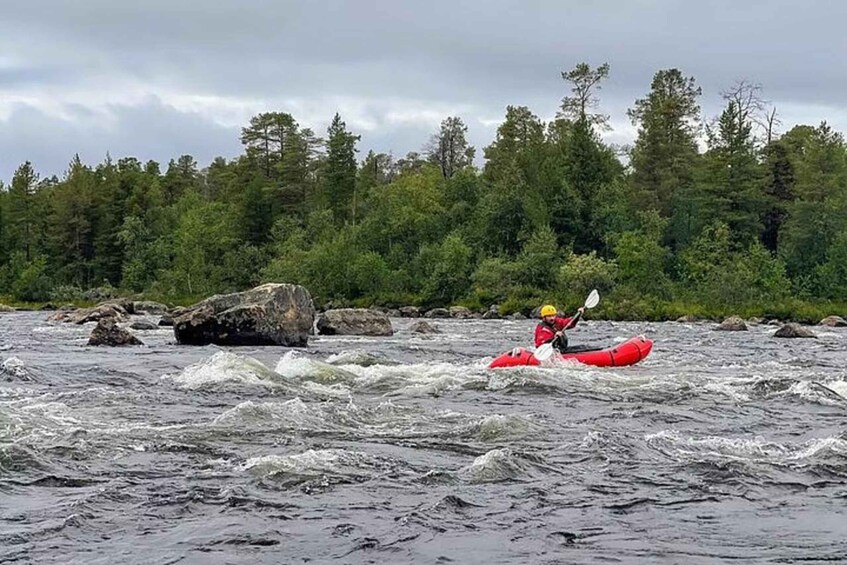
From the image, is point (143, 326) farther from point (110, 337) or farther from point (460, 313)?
point (460, 313)

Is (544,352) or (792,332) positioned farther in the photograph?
(792,332)

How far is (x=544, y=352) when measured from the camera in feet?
58.0

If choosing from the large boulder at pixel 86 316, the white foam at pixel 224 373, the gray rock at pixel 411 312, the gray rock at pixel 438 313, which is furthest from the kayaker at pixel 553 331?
the gray rock at pixel 411 312

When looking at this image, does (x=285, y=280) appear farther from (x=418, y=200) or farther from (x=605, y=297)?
(x=605, y=297)

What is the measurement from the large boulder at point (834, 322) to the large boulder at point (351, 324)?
18.9 m

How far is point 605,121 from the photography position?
61.6 m

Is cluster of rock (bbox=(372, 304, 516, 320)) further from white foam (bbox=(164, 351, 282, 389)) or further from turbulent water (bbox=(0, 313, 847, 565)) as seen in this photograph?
white foam (bbox=(164, 351, 282, 389))

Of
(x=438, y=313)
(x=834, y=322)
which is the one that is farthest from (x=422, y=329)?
(x=834, y=322)

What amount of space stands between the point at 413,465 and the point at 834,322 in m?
33.2

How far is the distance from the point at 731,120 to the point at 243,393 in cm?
4816

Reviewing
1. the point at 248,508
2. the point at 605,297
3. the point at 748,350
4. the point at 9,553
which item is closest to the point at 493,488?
the point at 248,508

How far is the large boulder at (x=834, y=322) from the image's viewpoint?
3781 cm

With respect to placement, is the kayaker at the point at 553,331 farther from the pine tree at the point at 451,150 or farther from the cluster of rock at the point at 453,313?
the pine tree at the point at 451,150

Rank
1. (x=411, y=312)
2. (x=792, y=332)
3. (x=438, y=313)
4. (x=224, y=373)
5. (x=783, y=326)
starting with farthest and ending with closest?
(x=411, y=312) < (x=438, y=313) < (x=783, y=326) < (x=792, y=332) < (x=224, y=373)
